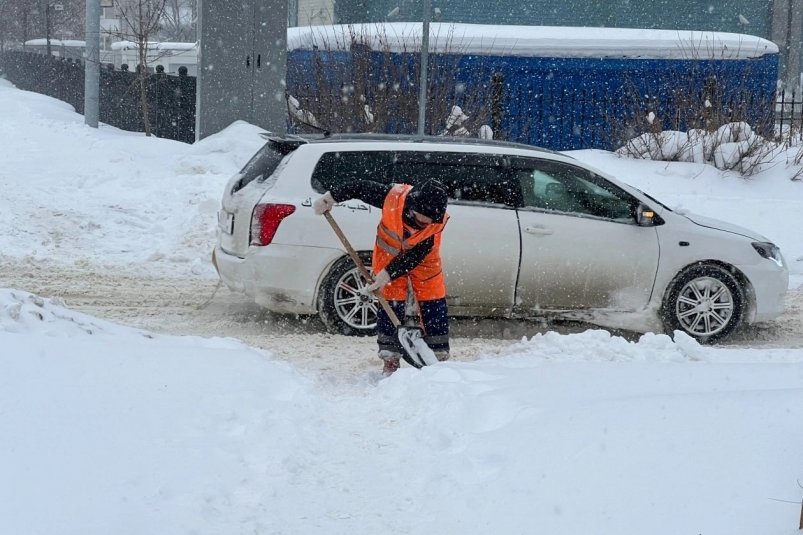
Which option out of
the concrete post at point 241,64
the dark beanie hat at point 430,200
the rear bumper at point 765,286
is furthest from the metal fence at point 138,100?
the dark beanie hat at point 430,200

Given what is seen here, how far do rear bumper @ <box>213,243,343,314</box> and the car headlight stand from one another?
11.5 ft

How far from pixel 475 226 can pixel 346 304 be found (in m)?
1.21

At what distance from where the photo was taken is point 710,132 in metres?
16.8

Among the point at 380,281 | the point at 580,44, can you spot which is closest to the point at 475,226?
the point at 380,281

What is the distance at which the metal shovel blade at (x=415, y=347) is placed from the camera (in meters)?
7.04

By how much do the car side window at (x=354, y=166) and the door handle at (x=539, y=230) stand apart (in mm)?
1188

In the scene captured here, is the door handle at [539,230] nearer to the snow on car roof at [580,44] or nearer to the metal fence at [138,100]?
the snow on car roof at [580,44]

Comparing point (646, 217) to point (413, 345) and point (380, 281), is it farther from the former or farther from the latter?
point (380, 281)

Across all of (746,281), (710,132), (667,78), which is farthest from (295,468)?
(667,78)

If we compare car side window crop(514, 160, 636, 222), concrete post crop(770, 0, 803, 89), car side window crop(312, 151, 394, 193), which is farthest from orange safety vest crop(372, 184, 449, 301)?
concrete post crop(770, 0, 803, 89)

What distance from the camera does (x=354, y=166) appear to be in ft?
29.1

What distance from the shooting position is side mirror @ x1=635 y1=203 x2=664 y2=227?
8.87 m

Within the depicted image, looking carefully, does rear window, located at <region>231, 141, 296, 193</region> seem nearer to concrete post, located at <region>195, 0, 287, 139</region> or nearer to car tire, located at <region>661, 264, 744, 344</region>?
car tire, located at <region>661, 264, 744, 344</region>

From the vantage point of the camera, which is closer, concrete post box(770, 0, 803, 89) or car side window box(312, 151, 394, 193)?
car side window box(312, 151, 394, 193)
